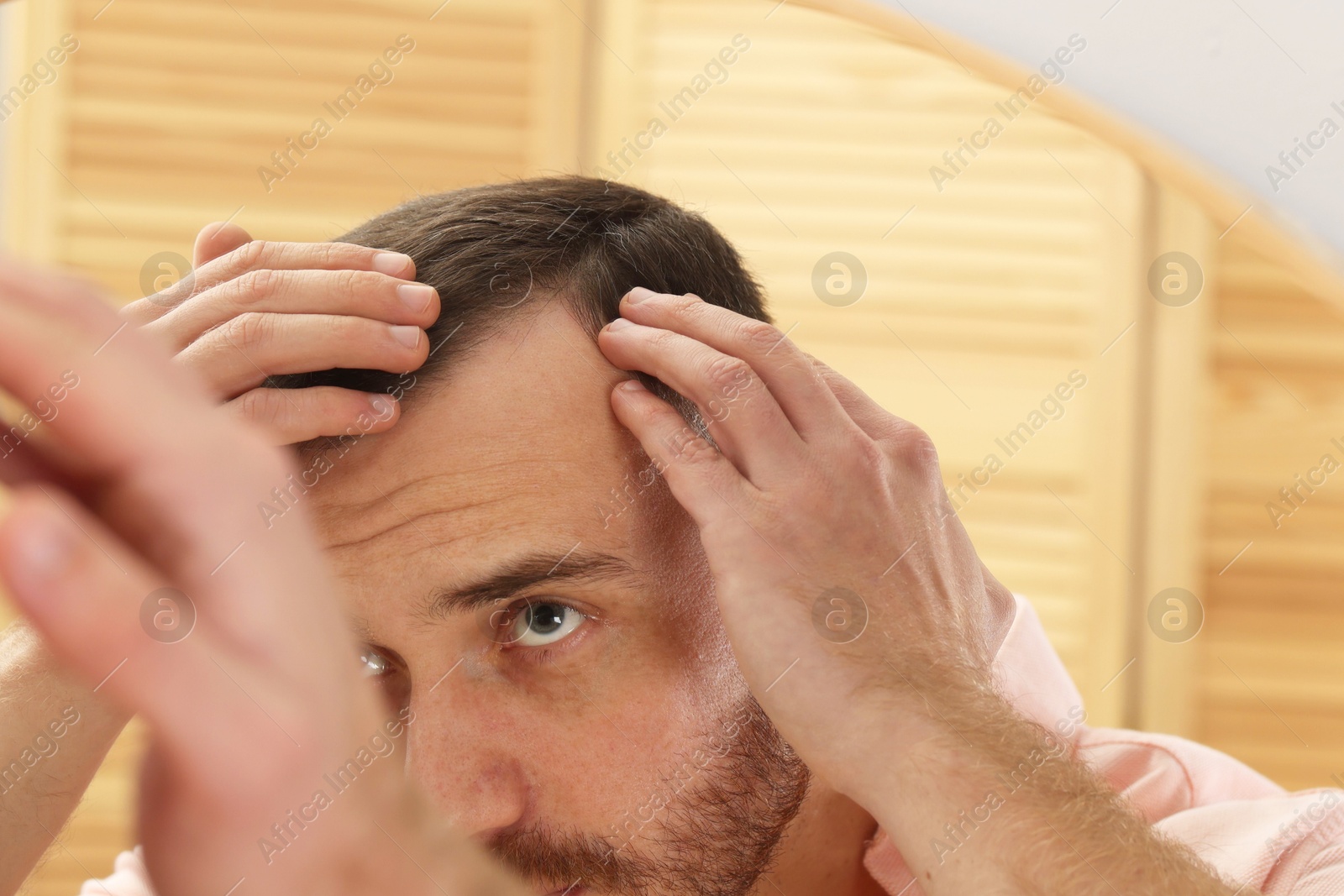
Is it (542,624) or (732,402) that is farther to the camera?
(542,624)

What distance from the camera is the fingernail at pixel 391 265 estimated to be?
2.52ft

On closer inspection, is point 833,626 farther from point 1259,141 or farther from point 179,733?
point 1259,141

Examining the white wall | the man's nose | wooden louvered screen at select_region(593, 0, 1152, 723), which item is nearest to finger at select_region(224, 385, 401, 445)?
the man's nose

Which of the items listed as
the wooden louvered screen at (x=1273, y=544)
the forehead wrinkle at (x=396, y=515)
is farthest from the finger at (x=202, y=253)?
the wooden louvered screen at (x=1273, y=544)

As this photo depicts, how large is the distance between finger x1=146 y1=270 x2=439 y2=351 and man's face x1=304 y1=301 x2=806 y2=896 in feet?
0.26

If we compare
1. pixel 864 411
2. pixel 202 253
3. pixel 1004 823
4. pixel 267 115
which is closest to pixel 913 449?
pixel 864 411

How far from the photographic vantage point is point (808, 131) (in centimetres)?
161

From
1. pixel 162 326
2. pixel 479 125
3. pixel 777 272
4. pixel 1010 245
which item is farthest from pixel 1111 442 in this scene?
pixel 162 326

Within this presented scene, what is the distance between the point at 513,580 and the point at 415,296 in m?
0.22

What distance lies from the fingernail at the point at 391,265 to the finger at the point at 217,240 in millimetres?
153

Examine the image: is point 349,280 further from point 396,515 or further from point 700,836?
point 700,836

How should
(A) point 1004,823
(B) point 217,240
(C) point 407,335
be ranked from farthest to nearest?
(B) point 217,240
(C) point 407,335
(A) point 1004,823

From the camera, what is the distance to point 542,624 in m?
0.83

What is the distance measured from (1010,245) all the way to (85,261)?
56.0 inches
